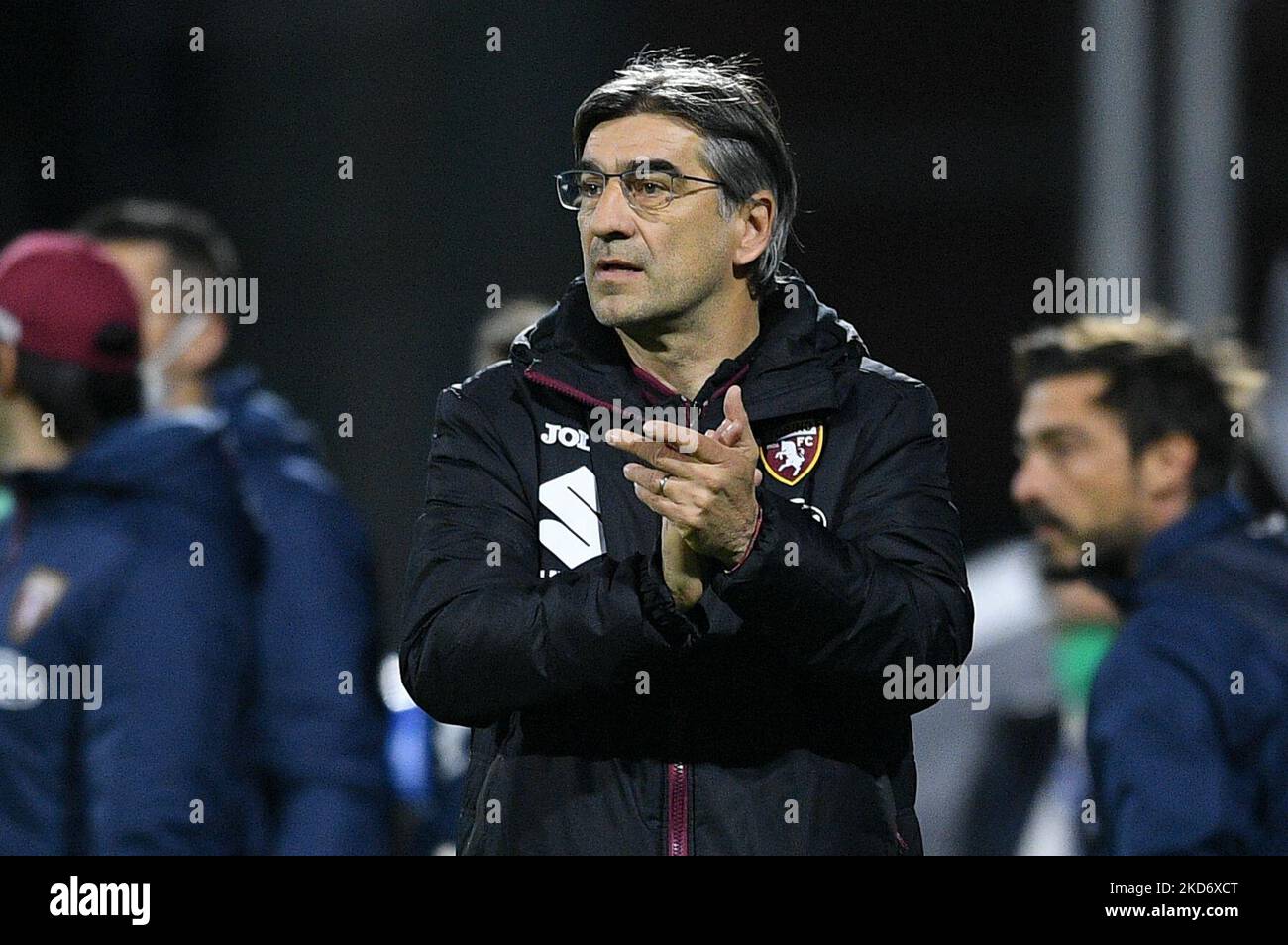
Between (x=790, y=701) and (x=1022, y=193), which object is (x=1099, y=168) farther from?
(x=790, y=701)

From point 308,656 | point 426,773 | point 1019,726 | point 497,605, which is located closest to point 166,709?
point 308,656

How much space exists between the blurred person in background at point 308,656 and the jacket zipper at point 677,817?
1681 mm

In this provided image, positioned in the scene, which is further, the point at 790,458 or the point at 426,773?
the point at 426,773

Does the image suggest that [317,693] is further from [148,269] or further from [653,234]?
[653,234]

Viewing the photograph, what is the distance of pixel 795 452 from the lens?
7.52ft

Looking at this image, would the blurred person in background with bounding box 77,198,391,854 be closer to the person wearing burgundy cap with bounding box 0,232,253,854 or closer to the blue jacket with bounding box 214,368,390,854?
the blue jacket with bounding box 214,368,390,854

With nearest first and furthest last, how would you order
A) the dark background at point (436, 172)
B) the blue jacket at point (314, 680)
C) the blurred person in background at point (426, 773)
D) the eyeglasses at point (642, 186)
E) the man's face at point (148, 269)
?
the eyeglasses at point (642, 186) → the blue jacket at point (314, 680) → the blurred person in background at point (426, 773) → the man's face at point (148, 269) → the dark background at point (436, 172)

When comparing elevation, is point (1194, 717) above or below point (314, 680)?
below

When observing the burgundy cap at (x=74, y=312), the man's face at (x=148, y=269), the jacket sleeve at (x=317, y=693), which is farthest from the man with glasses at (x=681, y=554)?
the man's face at (x=148, y=269)

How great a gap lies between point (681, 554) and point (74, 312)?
1.84 meters

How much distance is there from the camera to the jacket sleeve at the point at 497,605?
2107 millimetres

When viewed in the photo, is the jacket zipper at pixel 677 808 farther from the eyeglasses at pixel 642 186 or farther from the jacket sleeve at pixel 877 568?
the eyeglasses at pixel 642 186

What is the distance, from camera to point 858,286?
200 inches
